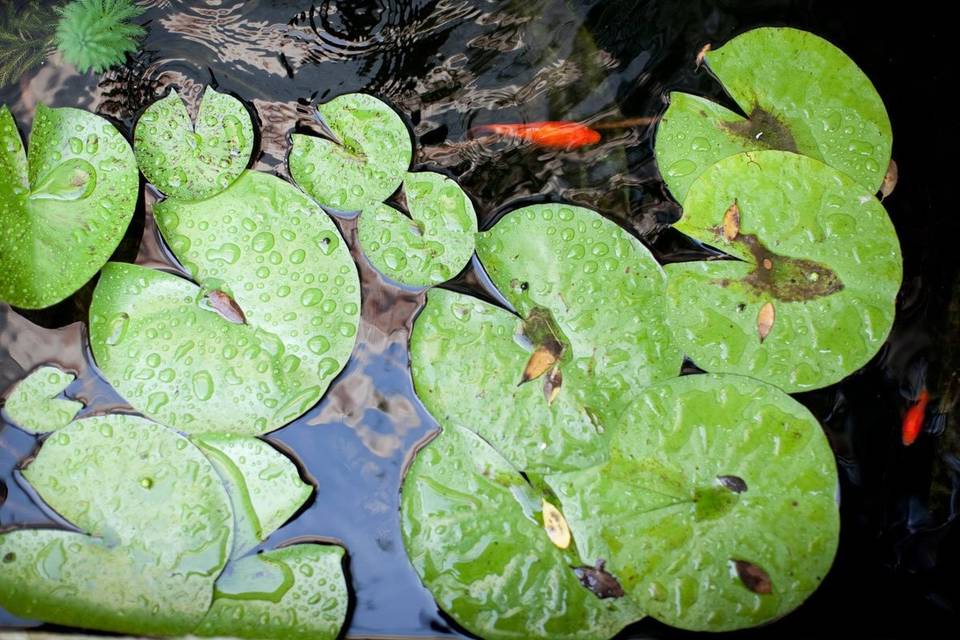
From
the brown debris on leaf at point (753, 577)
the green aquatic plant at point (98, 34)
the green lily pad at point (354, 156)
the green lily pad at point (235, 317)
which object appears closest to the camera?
the brown debris on leaf at point (753, 577)

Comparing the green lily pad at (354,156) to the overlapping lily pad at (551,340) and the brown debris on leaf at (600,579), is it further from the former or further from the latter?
the brown debris on leaf at (600,579)

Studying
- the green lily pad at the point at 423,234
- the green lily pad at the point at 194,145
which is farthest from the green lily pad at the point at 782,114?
the green lily pad at the point at 194,145

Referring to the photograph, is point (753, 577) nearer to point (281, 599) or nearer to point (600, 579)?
point (600, 579)

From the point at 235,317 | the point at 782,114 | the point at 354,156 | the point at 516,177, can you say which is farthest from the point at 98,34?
the point at 782,114

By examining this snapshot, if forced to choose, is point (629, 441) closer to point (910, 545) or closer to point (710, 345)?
point (710, 345)

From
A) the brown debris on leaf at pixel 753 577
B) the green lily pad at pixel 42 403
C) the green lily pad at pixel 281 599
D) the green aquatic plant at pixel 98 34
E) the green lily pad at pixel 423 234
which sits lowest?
the brown debris on leaf at pixel 753 577

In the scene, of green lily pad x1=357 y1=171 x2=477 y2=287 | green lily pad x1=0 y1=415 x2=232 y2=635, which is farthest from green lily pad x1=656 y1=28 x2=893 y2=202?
green lily pad x1=0 y1=415 x2=232 y2=635
